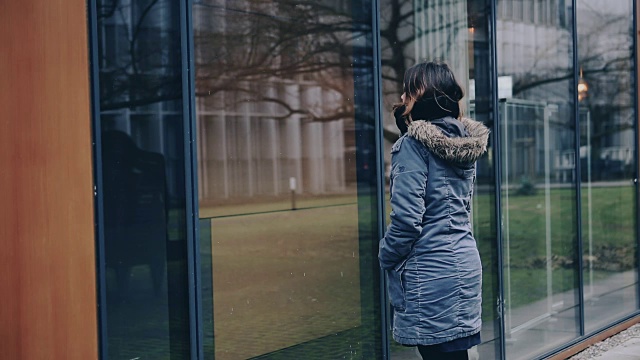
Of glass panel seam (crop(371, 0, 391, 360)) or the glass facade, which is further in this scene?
glass panel seam (crop(371, 0, 391, 360))

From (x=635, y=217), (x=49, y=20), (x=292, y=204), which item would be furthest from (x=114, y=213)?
(x=635, y=217)

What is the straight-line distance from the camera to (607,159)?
27.7 feet

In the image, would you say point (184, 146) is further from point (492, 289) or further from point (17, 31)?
point (492, 289)

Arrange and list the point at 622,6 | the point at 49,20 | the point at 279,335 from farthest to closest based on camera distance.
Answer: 1. the point at 622,6
2. the point at 279,335
3. the point at 49,20

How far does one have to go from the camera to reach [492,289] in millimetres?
6520

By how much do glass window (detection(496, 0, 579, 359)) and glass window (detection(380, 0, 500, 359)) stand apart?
0.71 ft

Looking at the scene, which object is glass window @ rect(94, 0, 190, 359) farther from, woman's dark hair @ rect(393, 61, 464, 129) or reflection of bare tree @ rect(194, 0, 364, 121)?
woman's dark hair @ rect(393, 61, 464, 129)

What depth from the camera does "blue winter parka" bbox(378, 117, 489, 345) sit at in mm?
3775

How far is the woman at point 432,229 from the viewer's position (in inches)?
149

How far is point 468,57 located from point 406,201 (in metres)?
2.91

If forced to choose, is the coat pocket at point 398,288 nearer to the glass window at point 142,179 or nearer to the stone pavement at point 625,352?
the glass window at point 142,179

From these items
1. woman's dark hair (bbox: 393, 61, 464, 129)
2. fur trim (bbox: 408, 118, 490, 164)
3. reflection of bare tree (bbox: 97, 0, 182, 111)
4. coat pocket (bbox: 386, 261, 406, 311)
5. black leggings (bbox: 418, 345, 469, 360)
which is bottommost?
black leggings (bbox: 418, 345, 469, 360)

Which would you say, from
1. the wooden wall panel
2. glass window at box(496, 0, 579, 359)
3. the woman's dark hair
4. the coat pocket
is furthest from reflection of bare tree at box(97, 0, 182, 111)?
glass window at box(496, 0, 579, 359)

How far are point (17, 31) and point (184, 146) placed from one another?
881 millimetres
